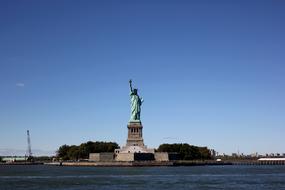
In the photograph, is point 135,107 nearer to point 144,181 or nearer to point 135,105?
point 135,105

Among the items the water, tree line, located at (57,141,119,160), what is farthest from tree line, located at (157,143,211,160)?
the water

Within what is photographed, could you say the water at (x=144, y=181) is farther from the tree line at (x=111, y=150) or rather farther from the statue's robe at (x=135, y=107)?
the tree line at (x=111, y=150)

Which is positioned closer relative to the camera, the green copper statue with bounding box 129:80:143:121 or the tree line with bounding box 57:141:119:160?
the green copper statue with bounding box 129:80:143:121

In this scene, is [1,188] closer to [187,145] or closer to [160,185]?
[160,185]

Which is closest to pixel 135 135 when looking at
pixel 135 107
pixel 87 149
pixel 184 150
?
A: pixel 135 107

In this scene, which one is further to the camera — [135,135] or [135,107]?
[135,107]

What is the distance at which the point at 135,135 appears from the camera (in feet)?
346

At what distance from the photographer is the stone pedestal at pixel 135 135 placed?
105 m

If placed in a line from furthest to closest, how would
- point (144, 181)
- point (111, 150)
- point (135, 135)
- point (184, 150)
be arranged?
point (111, 150) → point (184, 150) → point (135, 135) → point (144, 181)

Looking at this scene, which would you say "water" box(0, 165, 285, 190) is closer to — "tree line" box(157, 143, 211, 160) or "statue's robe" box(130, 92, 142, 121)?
"statue's robe" box(130, 92, 142, 121)

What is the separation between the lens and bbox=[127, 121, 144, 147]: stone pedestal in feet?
346

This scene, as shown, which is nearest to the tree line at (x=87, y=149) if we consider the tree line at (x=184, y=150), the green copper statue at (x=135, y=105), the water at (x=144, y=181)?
the tree line at (x=184, y=150)

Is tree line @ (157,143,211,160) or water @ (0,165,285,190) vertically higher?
tree line @ (157,143,211,160)

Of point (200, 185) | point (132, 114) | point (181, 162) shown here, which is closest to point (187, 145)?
point (181, 162)
